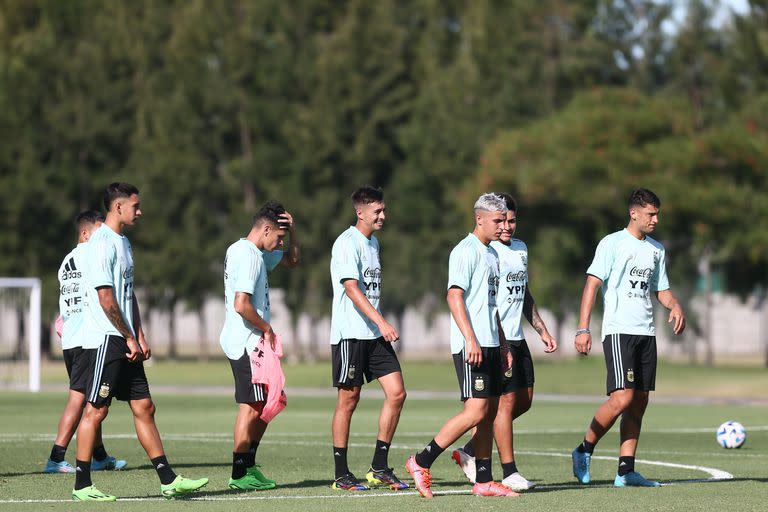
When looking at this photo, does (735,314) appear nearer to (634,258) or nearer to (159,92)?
(159,92)

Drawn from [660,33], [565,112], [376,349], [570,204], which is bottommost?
[376,349]

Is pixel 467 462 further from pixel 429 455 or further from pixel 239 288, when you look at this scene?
pixel 239 288

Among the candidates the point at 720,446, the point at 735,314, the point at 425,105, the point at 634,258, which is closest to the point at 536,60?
the point at 425,105

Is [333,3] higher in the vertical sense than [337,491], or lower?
higher

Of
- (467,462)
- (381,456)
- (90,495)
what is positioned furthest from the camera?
(467,462)

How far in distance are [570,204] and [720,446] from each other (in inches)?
1143

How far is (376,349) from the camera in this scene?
12.8m

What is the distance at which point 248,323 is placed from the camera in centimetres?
1216

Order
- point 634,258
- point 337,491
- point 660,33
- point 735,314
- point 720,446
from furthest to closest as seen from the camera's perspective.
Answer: point 735,314, point 660,33, point 720,446, point 634,258, point 337,491

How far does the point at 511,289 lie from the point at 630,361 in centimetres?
119

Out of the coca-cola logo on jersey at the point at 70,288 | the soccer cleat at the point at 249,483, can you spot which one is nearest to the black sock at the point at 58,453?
the coca-cola logo on jersey at the point at 70,288

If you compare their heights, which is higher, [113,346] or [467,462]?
[113,346]

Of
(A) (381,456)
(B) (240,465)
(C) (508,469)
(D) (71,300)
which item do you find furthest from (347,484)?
(D) (71,300)

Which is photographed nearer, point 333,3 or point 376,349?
point 376,349
